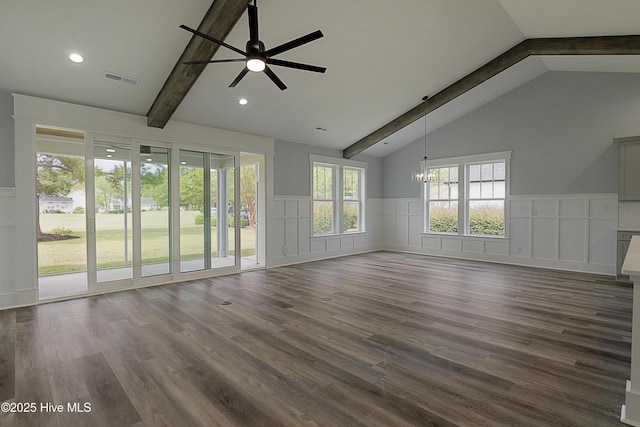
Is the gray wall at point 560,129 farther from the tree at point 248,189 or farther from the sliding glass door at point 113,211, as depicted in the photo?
the sliding glass door at point 113,211

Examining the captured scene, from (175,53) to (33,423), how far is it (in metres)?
3.98

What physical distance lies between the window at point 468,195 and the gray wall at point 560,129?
278 mm

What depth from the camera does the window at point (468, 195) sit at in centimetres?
757

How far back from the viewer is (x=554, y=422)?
1952 mm

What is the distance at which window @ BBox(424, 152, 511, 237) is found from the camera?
24.8 feet

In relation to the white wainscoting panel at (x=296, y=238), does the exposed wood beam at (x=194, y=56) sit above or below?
above

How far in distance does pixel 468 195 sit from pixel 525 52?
3618mm

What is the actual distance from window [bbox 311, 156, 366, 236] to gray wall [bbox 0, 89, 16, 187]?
5.34 metres

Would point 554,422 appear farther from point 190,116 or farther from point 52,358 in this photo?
point 190,116

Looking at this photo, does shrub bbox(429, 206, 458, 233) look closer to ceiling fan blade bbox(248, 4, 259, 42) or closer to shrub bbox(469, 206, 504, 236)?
shrub bbox(469, 206, 504, 236)

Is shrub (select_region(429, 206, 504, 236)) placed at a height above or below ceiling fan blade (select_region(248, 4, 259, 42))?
below

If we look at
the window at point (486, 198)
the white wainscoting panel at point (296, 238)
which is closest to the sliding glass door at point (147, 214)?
the white wainscoting panel at point (296, 238)

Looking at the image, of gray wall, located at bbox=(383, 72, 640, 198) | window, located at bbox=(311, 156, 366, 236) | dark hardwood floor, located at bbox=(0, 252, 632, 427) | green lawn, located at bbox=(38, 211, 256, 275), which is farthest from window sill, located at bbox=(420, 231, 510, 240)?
green lawn, located at bbox=(38, 211, 256, 275)

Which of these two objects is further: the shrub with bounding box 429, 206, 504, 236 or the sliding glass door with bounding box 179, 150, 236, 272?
the shrub with bounding box 429, 206, 504, 236
